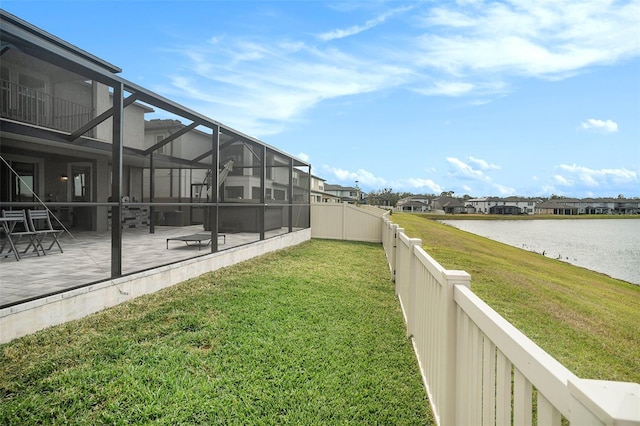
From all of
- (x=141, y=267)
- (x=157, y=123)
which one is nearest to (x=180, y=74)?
(x=157, y=123)

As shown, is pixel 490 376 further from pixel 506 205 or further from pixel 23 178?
pixel 506 205

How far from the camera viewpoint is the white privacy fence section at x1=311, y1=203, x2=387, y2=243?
45.4ft

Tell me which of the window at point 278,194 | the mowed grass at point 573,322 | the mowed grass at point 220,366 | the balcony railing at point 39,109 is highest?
the balcony railing at point 39,109

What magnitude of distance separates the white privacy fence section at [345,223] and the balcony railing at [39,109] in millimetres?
8880

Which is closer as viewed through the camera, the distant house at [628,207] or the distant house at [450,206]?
the distant house at [628,207]

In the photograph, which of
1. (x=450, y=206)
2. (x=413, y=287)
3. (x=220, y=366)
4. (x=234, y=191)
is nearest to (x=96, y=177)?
(x=234, y=191)

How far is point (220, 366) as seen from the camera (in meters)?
3.03

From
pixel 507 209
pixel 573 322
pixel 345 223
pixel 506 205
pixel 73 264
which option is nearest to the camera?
pixel 573 322

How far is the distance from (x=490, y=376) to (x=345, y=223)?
13.0m

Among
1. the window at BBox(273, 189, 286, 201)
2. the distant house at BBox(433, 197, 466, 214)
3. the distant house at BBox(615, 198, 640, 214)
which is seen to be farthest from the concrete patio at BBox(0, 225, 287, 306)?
the distant house at BBox(615, 198, 640, 214)

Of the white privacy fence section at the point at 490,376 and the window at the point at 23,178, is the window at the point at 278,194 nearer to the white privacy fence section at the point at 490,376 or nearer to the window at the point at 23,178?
the window at the point at 23,178

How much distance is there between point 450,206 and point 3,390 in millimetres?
94707

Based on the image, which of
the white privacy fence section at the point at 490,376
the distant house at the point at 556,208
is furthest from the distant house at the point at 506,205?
the white privacy fence section at the point at 490,376

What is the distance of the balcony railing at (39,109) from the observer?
9.19m
